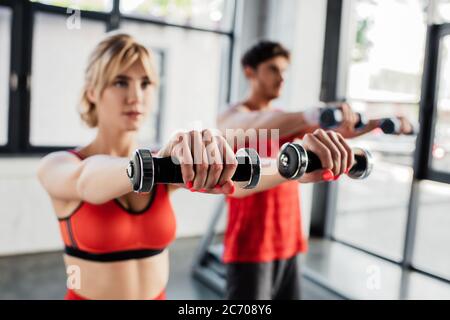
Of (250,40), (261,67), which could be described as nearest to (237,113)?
(261,67)

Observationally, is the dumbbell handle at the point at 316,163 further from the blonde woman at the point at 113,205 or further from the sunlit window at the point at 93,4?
the sunlit window at the point at 93,4

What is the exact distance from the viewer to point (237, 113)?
1103 millimetres

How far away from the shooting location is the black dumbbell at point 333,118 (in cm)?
64

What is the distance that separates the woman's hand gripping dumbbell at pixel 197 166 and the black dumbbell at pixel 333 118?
0.33 meters

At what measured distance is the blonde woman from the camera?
0.63 metres

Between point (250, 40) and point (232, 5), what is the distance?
10.2 inches

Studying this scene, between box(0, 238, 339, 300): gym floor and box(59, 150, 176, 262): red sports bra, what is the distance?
120 cm

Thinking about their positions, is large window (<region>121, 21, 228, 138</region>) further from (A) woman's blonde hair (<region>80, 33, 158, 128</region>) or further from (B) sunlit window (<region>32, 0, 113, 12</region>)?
(A) woman's blonde hair (<region>80, 33, 158, 128</region>)

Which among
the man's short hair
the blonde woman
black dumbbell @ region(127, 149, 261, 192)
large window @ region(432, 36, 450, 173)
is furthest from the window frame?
black dumbbell @ region(127, 149, 261, 192)

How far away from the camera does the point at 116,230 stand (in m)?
0.64

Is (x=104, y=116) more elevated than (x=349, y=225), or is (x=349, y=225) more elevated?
(x=104, y=116)

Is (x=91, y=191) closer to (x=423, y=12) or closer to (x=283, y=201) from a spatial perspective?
(x=283, y=201)

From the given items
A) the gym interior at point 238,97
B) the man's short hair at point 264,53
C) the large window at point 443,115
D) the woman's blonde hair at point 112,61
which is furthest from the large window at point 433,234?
the woman's blonde hair at point 112,61

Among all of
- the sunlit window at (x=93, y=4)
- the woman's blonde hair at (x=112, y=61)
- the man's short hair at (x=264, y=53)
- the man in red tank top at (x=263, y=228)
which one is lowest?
the man in red tank top at (x=263, y=228)
